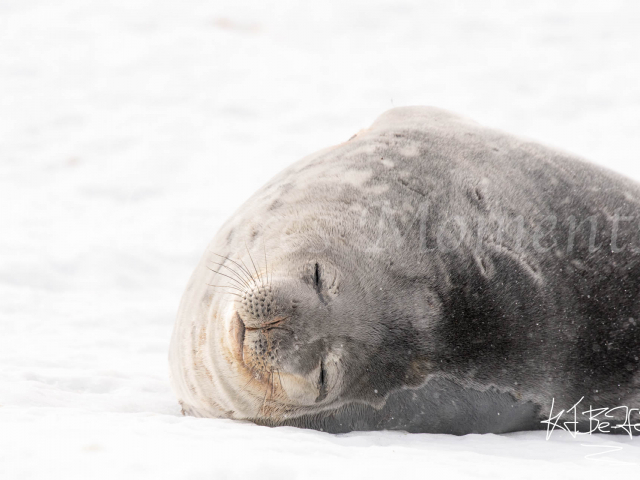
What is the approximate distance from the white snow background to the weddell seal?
0.52 feet

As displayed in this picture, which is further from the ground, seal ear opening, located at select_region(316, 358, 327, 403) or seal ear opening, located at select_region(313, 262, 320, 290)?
seal ear opening, located at select_region(313, 262, 320, 290)

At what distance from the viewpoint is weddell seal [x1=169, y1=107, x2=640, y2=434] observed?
2.79 metres

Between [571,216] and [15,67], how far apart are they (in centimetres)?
703

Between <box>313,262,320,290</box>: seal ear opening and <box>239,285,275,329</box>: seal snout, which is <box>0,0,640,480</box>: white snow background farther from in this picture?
<box>313,262,320,290</box>: seal ear opening

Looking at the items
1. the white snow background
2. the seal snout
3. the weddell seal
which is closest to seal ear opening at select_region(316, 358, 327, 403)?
the weddell seal

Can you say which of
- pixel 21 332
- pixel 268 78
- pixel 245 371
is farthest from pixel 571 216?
pixel 268 78

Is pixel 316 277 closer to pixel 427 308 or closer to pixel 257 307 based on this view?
pixel 257 307

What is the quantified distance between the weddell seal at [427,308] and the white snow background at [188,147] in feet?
0.52

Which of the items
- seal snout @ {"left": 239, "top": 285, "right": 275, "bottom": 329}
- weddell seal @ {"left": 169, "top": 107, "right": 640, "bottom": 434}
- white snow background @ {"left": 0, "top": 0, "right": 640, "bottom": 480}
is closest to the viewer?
white snow background @ {"left": 0, "top": 0, "right": 640, "bottom": 480}

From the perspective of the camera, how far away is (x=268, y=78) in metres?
8.42

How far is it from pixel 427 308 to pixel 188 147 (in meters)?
4.65

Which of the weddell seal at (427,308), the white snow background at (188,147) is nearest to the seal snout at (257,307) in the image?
the weddell seal at (427,308)

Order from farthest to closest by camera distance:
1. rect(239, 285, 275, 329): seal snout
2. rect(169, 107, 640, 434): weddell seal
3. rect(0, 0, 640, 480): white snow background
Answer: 1. rect(169, 107, 640, 434): weddell seal
2. rect(239, 285, 275, 329): seal snout
3. rect(0, 0, 640, 480): white snow background

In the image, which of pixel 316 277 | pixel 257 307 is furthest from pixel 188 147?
pixel 257 307
